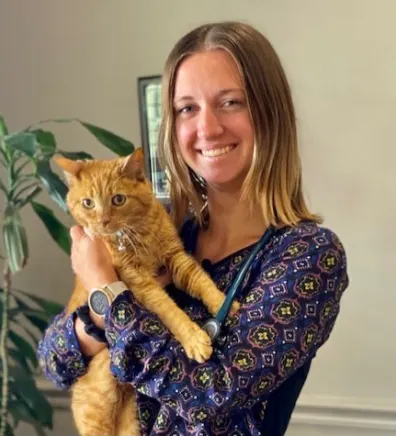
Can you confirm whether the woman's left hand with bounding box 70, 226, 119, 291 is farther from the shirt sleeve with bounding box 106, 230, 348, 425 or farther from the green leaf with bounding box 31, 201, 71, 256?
the green leaf with bounding box 31, 201, 71, 256

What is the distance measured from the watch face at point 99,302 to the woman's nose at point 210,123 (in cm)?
33

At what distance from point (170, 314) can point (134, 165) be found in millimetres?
286

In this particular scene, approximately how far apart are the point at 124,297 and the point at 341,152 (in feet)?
3.59

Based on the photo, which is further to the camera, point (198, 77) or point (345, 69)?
point (345, 69)

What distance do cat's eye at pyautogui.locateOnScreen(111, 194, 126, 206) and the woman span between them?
80 mm

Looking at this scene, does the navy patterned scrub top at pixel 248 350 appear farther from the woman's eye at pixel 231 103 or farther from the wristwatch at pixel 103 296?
the woman's eye at pixel 231 103

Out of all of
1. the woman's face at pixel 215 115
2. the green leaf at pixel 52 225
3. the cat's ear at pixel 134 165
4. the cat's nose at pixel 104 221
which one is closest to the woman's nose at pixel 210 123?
A: the woman's face at pixel 215 115

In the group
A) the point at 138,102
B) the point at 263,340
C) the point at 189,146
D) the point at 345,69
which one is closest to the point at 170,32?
the point at 138,102

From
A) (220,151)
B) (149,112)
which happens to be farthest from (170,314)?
(149,112)

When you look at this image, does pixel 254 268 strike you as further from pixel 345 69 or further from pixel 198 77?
pixel 345 69

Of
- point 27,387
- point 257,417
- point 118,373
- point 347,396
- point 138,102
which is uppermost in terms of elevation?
point 138,102

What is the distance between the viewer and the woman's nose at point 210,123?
1061 mm

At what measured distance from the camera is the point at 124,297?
3.12 ft

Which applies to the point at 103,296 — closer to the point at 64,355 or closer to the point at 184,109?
the point at 64,355
